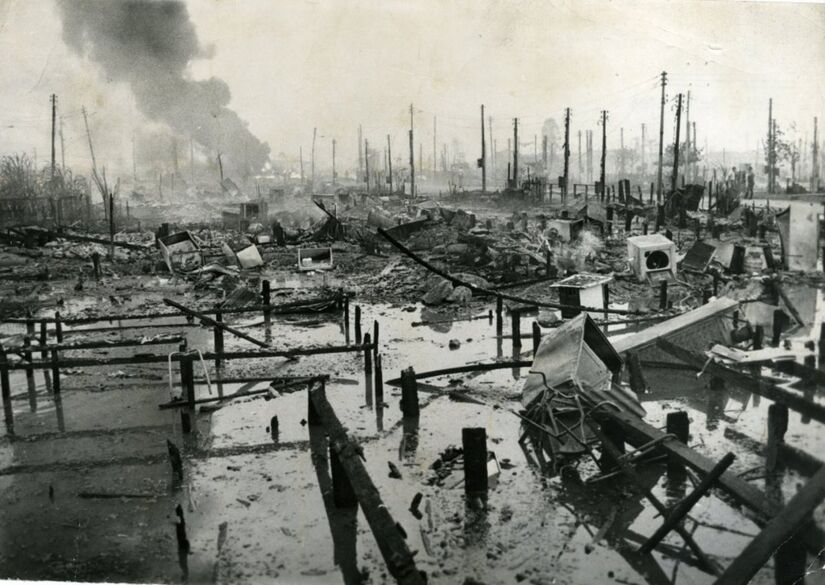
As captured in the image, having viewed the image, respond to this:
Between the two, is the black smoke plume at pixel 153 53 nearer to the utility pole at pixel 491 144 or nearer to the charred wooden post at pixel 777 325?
the utility pole at pixel 491 144

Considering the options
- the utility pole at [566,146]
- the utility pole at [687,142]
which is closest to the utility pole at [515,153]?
the utility pole at [566,146]

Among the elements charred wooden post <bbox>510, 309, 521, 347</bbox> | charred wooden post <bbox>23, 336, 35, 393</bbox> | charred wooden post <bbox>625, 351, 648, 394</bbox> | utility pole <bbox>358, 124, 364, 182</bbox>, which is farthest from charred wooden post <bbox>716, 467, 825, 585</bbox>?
charred wooden post <bbox>23, 336, 35, 393</bbox>

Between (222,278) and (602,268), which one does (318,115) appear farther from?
(222,278)

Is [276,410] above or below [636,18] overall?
below

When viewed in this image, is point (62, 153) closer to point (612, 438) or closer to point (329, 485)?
point (329, 485)

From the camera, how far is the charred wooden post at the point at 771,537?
3.94m

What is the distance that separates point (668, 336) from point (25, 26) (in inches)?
337

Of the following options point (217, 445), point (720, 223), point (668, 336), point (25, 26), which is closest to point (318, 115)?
point (25, 26)

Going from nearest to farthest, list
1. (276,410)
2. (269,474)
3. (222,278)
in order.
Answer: (269,474), (276,410), (222,278)

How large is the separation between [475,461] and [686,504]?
177 cm

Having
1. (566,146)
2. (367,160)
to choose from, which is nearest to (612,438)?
(566,146)

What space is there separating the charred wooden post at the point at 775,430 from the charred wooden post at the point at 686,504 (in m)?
1.77

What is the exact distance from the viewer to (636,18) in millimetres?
6285

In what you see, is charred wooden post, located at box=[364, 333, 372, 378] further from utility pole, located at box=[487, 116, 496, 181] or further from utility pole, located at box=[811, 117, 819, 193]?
utility pole, located at box=[811, 117, 819, 193]
